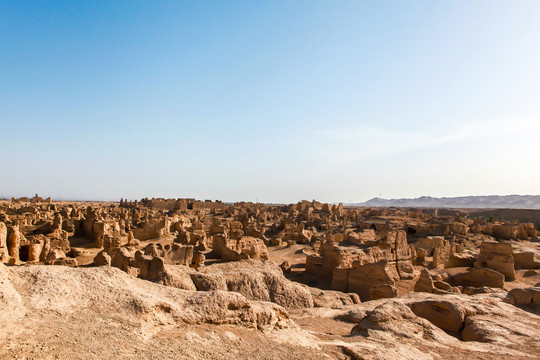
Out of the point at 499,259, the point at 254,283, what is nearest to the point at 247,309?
the point at 254,283

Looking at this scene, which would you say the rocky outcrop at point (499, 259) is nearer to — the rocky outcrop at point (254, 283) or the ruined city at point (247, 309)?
the ruined city at point (247, 309)

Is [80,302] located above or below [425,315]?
above

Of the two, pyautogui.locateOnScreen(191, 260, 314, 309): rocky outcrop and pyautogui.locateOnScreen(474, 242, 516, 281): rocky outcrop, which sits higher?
pyautogui.locateOnScreen(191, 260, 314, 309): rocky outcrop

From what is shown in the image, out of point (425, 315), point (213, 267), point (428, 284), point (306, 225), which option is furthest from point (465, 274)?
point (306, 225)

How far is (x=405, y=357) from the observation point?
580cm

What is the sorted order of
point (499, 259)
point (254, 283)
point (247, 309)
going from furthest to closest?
point (499, 259) < point (254, 283) < point (247, 309)

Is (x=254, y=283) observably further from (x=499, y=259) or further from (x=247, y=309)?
(x=499, y=259)

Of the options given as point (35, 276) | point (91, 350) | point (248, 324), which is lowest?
point (248, 324)

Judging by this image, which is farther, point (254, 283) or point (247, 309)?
point (254, 283)

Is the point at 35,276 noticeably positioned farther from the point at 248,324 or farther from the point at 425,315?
the point at 425,315

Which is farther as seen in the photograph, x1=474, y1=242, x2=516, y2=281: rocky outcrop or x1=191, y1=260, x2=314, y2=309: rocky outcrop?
x1=474, y1=242, x2=516, y2=281: rocky outcrop

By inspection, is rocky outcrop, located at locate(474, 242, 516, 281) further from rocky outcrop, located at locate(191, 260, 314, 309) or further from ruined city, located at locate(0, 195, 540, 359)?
rocky outcrop, located at locate(191, 260, 314, 309)

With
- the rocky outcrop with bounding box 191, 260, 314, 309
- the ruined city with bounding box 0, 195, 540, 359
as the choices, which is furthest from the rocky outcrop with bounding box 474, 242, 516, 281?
the rocky outcrop with bounding box 191, 260, 314, 309

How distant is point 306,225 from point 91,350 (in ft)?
135
